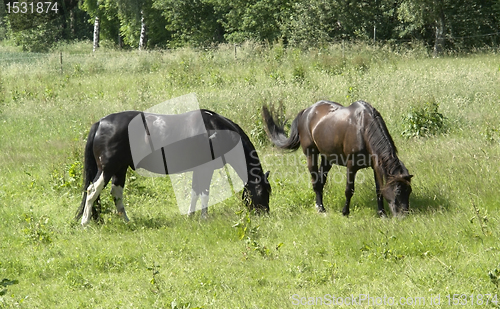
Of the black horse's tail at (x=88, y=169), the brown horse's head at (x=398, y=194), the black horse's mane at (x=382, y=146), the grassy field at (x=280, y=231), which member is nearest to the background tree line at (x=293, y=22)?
the grassy field at (x=280, y=231)

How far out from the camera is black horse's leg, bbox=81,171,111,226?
6965mm

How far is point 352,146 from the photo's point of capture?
662cm

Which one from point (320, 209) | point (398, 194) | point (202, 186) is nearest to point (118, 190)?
point (202, 186)

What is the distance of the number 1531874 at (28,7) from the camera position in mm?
37906

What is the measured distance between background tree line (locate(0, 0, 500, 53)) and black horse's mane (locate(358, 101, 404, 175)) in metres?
15.4

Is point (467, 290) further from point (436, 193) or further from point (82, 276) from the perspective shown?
point (82, 276)

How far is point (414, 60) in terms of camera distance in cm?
1820

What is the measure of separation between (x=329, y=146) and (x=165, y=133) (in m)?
2.37

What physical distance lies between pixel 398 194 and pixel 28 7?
39.9 metres

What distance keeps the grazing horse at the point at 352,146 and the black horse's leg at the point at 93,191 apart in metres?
2.93

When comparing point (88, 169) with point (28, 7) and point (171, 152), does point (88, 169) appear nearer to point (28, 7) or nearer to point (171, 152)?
point (171, 152)

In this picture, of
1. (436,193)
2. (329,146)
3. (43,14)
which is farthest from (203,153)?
(43,14)

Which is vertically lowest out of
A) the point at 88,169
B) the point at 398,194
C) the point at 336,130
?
the point at 398,194

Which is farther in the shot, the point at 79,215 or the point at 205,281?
the point at 79,215
